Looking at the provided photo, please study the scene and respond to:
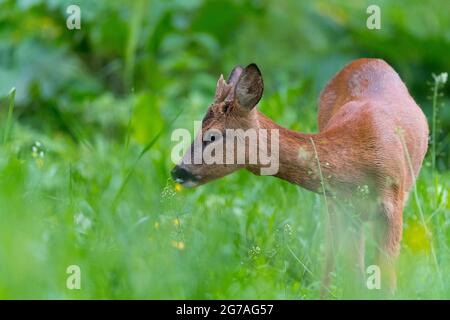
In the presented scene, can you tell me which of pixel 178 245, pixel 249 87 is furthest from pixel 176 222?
pixel 249 87

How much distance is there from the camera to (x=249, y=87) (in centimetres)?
371

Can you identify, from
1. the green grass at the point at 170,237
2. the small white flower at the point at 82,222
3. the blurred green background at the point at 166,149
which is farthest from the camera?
the small white flower at the point at 82,222

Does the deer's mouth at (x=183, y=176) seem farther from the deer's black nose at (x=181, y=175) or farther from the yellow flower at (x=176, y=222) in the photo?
the yellow flower at (x=176, y=222)

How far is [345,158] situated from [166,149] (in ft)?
8.08

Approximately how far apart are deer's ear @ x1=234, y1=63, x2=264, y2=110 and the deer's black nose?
0.33 meters

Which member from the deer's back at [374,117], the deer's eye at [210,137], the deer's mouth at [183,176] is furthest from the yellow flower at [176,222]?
the deer's back at [374,117]

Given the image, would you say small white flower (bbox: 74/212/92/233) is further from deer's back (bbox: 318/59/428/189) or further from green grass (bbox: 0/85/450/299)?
deer's back (bbox: 318/59/428/189)

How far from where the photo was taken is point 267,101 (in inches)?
257

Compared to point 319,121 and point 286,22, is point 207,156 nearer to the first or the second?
point 319,121

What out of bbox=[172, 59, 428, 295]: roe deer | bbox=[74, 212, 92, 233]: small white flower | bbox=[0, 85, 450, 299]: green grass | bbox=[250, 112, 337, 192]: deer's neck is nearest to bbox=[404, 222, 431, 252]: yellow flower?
bbox=[0, 85, 450, 299]: green grass

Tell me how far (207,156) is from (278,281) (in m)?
0.57

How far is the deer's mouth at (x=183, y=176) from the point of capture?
12.2 ft

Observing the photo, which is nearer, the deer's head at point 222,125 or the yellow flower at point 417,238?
the deer's head at point 222,125
